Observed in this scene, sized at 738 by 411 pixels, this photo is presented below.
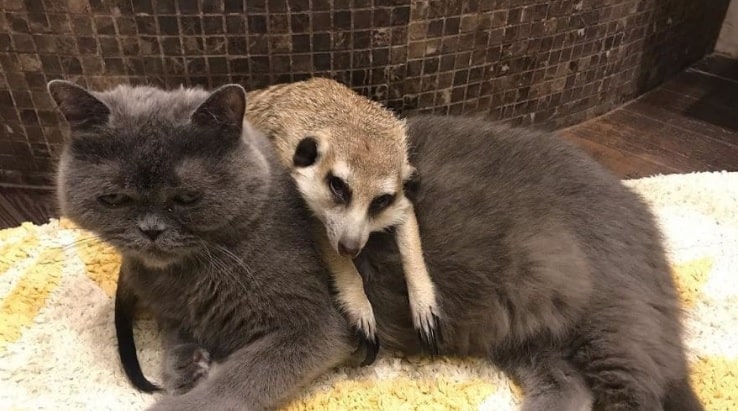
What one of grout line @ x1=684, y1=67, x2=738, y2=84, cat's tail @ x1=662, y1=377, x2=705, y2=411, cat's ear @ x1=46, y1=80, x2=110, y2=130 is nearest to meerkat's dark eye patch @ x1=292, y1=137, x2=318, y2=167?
cat's ear @ x1=46, y1=80, x2=110, y2=130

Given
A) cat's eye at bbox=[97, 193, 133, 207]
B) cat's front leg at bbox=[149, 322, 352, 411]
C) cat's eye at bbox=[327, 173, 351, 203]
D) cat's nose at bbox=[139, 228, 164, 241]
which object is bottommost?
cat's front leg at bbox=[149, 322, 352, 411]

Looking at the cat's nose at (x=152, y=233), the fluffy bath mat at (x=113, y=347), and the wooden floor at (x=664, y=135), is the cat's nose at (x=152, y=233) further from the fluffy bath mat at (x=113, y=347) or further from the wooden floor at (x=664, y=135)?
the wooden floor at (x=664, y=135)

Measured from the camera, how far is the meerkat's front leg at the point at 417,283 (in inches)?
48.4

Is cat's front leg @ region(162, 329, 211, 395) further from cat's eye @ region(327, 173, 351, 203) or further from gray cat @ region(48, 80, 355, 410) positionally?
cat's eye @ region(327, 173, 351, 203)

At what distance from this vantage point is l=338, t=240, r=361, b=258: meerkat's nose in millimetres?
1146

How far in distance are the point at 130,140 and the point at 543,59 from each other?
141 centimetres

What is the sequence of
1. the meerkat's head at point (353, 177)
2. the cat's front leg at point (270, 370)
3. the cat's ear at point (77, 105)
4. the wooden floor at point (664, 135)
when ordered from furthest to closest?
the wooden floor at point (664, 135) → the meerkat's head at point (353, 177) → the cat's front leg at point (270, 370) → the cat's ear at point (77, 105)

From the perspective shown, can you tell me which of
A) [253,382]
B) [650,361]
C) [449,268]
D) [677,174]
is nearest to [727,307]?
[650,361]

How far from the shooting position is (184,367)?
124 centimetres

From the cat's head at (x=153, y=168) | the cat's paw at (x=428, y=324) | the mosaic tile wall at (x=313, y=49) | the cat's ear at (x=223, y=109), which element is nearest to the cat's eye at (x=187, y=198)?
the cat's head at (x=153, y=168)

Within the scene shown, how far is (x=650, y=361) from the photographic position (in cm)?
115

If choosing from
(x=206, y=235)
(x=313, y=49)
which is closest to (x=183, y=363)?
(x=206, y=235)

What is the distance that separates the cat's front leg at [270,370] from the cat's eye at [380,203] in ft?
0.75

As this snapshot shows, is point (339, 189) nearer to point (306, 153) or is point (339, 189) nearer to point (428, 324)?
point (306, 153)
